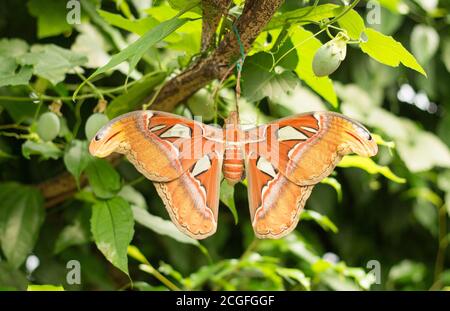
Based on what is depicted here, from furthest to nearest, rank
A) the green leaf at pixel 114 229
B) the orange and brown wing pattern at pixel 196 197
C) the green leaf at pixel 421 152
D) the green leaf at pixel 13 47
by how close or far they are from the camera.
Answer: the green leaf at pixel 421 152 → the green leaf at pixel 13 47 → the green leaf at pixel 114 229 → the orange and brown wing pattern at pixel 196 197

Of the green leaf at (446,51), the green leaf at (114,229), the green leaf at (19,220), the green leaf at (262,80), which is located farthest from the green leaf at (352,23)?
the green leaf at (446,51)

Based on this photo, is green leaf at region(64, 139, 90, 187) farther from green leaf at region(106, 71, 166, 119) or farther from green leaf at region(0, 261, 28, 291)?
green leaf at region(0, 261, 28, 291)

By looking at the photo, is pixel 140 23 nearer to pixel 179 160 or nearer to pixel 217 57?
pixel 217 57

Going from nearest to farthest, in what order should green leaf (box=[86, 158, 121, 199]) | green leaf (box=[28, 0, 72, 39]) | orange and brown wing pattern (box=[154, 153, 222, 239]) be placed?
orange and brown wing pattern (box=[154, 153, 222, 239]) < green leaf (box=[86, 158, 121, 199]) < green leaf (box=[28, 0, 72, 39])

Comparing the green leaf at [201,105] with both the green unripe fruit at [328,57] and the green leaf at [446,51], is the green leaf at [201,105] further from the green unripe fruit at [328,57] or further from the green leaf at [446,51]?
the green leaf at [446,51]

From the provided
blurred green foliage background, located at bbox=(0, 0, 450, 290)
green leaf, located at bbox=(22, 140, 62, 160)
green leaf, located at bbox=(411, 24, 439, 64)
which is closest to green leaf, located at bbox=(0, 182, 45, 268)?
blurred green foliage background, located at bbox=(0, 0, 450, 290)
